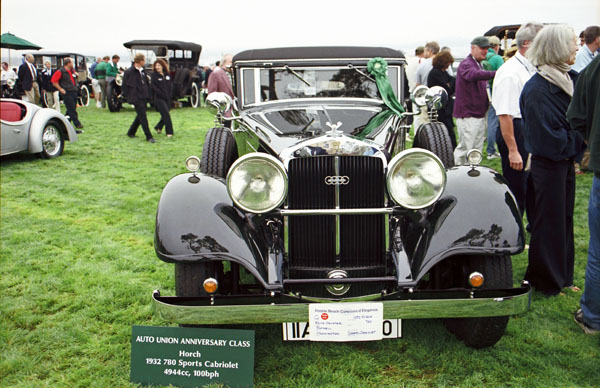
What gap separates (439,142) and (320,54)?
126cm

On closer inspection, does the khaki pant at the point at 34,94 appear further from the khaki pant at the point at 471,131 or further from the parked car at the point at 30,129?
the khaki pant at the point at 471,131

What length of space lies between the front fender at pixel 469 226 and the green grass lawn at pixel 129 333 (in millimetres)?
657

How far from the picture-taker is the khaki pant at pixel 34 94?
47.4 ft

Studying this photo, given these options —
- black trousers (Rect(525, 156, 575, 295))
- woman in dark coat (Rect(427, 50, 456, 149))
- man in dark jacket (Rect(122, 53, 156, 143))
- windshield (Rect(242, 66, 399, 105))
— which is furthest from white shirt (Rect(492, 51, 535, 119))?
man in dark jacket (Rect(122, 53, 156, 143))

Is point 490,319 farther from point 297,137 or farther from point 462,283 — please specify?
point 297,137

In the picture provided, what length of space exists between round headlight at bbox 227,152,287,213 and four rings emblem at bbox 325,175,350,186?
9.6 inches

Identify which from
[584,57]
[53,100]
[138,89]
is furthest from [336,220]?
[53,100]

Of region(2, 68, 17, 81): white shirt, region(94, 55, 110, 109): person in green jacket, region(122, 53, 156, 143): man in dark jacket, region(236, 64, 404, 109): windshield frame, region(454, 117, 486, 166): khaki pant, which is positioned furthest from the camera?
region(94, 55, 110, 109): person in green jacket

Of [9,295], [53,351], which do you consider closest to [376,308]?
[53,351]

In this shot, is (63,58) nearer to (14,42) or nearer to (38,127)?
(14,42)

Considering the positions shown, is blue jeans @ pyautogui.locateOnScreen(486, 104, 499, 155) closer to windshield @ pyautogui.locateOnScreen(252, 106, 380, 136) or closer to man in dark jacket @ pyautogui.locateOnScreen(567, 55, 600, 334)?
windshield @ pyautogui.locateOnScreen(252, 106, 380, 136)

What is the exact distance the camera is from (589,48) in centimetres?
628

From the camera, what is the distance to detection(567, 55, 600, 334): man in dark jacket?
2869mm

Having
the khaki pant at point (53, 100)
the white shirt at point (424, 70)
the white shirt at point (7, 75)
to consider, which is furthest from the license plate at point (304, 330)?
the white shirt at point (7, 75)
